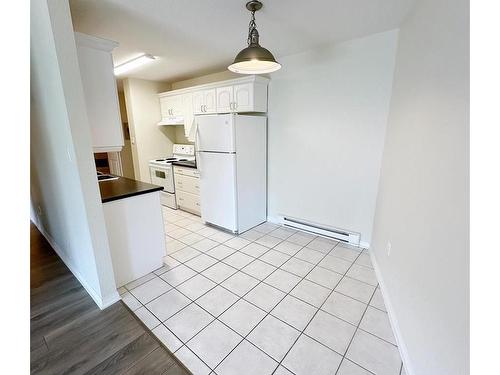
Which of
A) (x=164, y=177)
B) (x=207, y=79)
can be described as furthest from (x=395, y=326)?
(x=207, y=79)

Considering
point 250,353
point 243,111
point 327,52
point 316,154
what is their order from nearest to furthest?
point 250,353 < point 327,52 < point 316,154 < point 243,111

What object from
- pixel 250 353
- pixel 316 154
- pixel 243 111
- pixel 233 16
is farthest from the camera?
pixel 243 111

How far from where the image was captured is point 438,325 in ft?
3.64

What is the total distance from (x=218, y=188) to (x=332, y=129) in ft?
5.86

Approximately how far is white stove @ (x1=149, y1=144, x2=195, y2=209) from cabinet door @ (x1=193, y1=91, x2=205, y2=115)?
39.0 inches

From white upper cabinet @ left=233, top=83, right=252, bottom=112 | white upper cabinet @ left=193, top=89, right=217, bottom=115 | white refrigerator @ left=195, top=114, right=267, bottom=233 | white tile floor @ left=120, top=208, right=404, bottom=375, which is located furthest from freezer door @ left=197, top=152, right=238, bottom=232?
white upper cabinet @ left=193, top=89, right=217, bottom=115

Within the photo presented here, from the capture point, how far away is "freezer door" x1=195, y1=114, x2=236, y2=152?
3027 millimetres

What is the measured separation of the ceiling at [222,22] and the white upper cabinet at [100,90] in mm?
357

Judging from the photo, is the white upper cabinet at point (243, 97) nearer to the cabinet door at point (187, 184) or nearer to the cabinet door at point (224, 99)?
the cabinet door at point (224, 99)

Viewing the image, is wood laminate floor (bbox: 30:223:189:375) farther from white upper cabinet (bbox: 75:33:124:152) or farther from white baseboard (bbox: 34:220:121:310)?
white upper cabinet (bbox: 75:33:124:152)

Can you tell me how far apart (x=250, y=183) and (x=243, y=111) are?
1.08 metres
